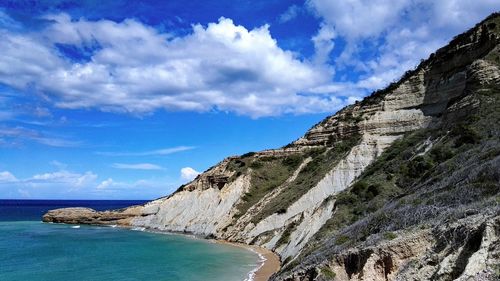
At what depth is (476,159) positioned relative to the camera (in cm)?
2403

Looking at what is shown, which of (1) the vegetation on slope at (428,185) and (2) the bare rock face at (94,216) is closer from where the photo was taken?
(1) the vegetation on slope at (428,185)

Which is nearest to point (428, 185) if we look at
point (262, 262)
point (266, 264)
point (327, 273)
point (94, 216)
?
point (327, 273)

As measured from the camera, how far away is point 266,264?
36.5 metres

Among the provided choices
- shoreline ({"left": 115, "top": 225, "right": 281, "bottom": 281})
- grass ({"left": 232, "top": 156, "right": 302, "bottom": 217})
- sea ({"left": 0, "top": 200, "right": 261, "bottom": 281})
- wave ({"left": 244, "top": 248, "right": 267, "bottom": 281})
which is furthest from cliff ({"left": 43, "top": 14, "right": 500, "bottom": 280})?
sea ({"left": 0, "top": 200, "right": 261, "bottom": 281})

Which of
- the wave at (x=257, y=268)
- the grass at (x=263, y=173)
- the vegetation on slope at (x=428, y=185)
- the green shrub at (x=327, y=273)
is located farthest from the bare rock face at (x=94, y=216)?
the green shrub at (x=327, y=273)

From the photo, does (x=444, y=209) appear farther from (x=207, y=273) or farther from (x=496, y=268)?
(x=207, y=273)

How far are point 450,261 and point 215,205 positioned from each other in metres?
59.1

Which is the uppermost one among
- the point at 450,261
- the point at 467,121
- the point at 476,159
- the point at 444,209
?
the point at 467,121

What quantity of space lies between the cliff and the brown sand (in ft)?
3.77

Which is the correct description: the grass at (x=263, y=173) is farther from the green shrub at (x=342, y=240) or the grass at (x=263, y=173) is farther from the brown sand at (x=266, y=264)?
the green shrub at (x=342, y=240)

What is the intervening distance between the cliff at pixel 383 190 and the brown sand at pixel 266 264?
3.77 feet

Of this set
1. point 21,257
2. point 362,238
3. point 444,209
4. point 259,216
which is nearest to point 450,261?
point 444,209

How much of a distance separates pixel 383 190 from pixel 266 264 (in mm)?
10571

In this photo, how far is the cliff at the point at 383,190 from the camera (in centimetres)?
1419
